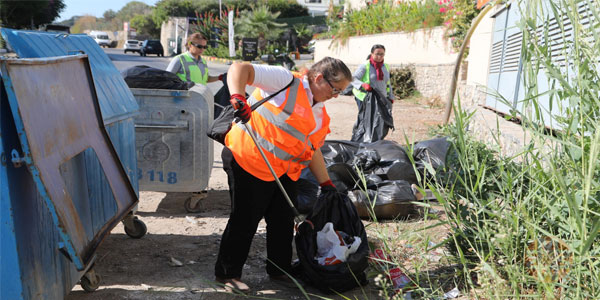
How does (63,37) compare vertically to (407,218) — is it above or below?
A: above

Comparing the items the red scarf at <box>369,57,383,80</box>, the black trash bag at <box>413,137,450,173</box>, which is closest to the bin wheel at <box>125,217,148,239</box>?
the black trash bag at <box>413,137,450,173</box>

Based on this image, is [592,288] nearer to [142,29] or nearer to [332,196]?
[332,196]

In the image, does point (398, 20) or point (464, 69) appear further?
point (398, 20)

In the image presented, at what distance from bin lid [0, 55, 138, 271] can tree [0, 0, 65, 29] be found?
34306 millimetres

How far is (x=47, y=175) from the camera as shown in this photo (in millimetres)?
2184

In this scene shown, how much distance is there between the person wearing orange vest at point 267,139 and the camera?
291 centimetres

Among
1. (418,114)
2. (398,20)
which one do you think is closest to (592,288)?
(418,114)

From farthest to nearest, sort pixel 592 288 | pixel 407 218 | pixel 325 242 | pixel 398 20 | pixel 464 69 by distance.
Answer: pixel 398 20, pixel 464 69, pixel 407 218, pixel 325 242, pixel 592 288

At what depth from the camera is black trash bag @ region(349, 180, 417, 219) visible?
14.8ft

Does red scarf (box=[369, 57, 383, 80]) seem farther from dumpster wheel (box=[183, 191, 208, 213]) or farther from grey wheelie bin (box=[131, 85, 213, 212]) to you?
dumpster wheel (box=[183, 191, 208, 213])

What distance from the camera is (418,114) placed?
488 inches

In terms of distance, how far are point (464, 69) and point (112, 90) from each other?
10009mm

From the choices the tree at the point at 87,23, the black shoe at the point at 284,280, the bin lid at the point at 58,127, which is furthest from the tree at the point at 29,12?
the tree at the point at 87,23

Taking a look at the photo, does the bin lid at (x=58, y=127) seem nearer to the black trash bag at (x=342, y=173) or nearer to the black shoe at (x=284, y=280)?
the black shoe at (x=284, y=280)
